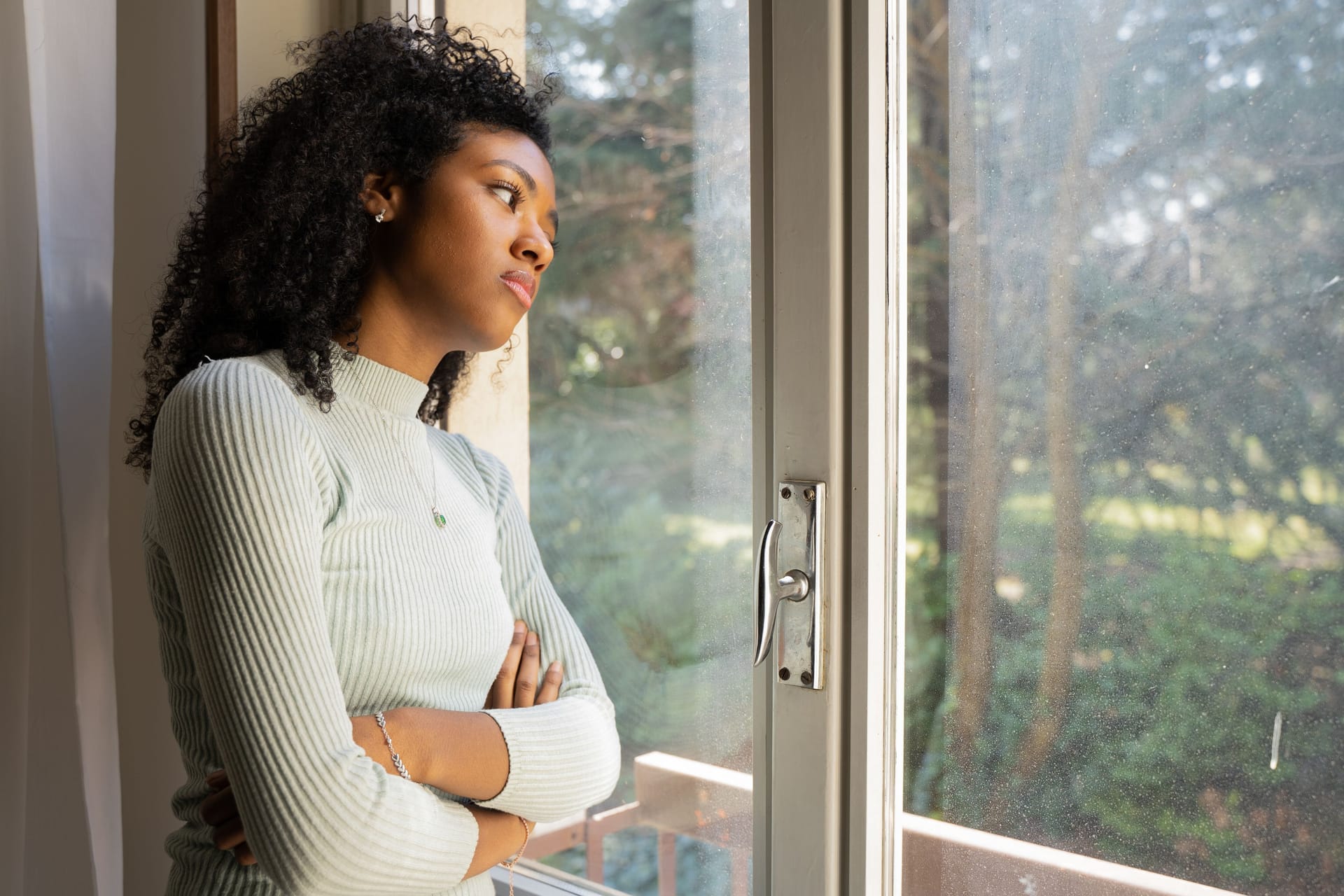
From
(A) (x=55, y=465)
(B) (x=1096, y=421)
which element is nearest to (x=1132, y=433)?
(B) (x=1096, y=421)

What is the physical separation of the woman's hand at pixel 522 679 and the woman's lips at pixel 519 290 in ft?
1.23

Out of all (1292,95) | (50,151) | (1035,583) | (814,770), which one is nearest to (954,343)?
(1035,583)

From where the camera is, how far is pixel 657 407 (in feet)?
4.52

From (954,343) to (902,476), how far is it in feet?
0.50

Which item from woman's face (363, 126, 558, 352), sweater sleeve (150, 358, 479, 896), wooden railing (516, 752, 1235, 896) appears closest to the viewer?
sweater sleeve (150, 358, 479, 896)

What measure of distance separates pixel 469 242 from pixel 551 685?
498 millimetres

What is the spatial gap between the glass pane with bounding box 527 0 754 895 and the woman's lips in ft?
0.80

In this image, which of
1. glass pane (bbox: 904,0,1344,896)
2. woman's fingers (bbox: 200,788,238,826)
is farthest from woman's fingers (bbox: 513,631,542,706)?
glass pane (bbox: 904,0,1344,896)

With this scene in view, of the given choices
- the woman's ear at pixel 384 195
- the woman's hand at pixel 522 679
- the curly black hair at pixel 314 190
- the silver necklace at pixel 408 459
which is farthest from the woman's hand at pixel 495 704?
the woman's ear at pixel 384 195

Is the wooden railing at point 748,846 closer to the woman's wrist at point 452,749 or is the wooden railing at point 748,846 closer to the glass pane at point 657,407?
the glass pane at point 657,407

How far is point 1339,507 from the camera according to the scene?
89cm

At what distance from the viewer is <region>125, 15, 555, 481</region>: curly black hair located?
114 cm

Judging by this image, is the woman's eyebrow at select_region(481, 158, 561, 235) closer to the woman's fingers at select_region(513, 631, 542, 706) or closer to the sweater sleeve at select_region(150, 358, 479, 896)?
the sweater sleeve at select_region(150, 358, 479, 896)

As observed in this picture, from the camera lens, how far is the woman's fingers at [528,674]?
3.86 ft
